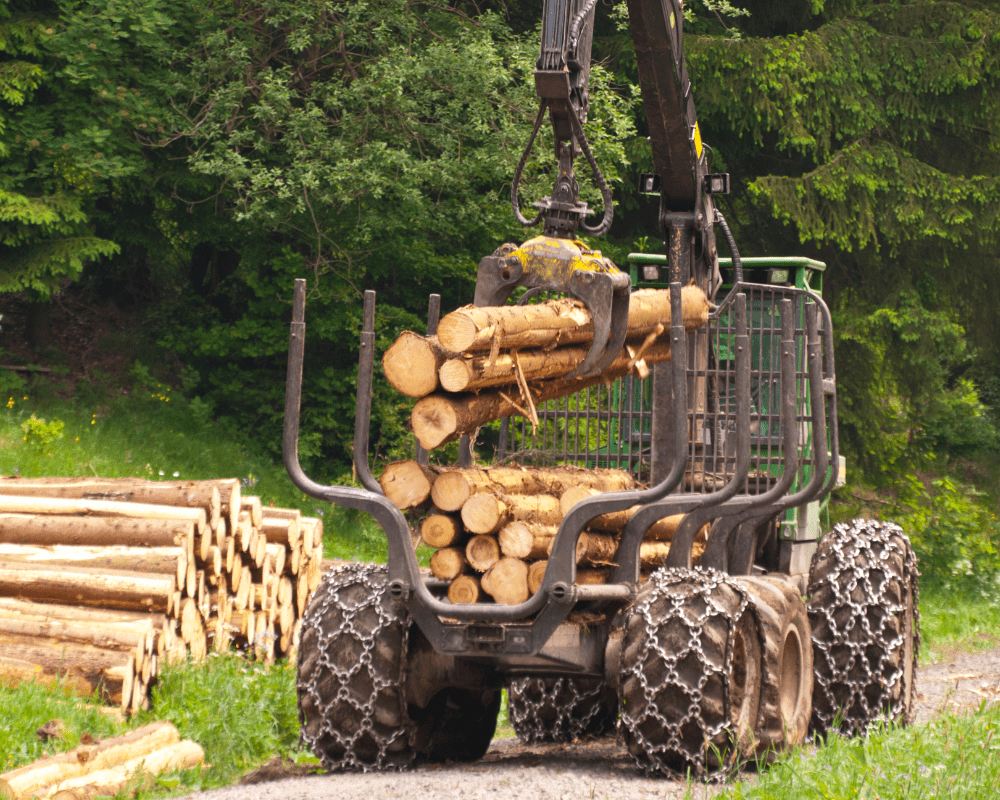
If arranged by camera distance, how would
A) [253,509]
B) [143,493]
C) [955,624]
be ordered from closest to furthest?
[143,493] → [253,509] → [955,624]

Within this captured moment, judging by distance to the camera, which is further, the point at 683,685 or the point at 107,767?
the point at 107,767

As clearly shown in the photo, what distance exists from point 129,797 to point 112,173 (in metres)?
10.0

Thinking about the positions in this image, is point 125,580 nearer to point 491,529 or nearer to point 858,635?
point 491,529

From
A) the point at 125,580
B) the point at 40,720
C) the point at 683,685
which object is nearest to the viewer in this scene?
the point at 683,685

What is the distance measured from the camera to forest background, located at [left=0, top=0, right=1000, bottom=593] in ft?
45.2

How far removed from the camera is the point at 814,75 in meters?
15.0

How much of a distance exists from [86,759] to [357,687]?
1.17 meters

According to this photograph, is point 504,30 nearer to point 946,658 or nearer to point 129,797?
point 946,658

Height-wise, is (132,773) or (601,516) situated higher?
(601,516)

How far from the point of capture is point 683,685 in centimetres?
477

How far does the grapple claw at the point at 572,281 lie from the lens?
17.1 ft

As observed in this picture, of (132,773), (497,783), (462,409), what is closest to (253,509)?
(132,773)

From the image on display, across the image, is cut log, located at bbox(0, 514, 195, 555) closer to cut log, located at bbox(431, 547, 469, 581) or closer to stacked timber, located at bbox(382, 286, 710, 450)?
cut log, located at bbox(431, 547, 469, 581)

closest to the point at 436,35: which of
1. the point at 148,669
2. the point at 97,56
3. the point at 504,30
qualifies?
the point at 504,30
